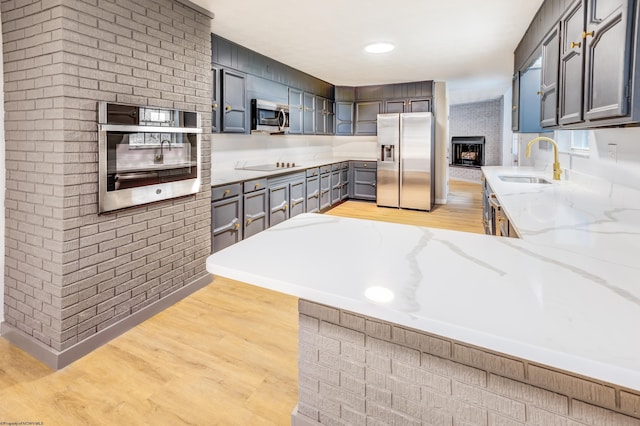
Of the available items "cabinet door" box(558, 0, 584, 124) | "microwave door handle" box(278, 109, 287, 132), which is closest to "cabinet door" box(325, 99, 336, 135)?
"microwave door handle" box(278, 109, 287, 132)

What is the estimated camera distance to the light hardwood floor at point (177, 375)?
5.65 ft

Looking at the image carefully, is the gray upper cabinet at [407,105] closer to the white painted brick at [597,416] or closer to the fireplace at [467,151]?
the fireplace at [467,151]

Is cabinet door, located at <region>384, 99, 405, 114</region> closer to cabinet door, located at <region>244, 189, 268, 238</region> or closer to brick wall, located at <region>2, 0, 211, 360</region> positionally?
cabinet door, located at <region>244, 189, 268, 238</region>

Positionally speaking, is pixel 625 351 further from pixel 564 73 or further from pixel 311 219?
pixel 564 73

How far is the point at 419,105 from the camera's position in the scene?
646cm

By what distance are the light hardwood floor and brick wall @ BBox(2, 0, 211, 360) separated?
7.4 inches

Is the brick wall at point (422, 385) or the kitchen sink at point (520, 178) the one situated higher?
the kitchen sink at point (520, 178)

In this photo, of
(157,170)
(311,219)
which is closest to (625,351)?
(311,219)

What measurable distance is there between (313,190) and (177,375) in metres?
3.90

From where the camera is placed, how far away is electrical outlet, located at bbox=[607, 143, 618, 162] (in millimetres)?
2441

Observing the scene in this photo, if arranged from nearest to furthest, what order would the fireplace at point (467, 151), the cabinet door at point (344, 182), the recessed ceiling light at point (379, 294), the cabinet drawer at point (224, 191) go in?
1. the recessed ceiling light at point (379, 294)
2. the cabinet drawer at point (224, 191)
3. the cabinet door at point (344, 182)
4. the fireplace at point (467, 151)

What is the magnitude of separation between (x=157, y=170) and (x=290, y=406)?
1.75m

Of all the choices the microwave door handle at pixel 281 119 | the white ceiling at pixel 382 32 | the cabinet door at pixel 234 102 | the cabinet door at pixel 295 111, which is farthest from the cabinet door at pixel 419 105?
the cabinet door at pixel 234 102

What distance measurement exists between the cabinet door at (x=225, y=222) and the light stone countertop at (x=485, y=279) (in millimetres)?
1918
